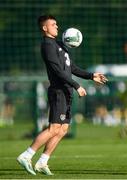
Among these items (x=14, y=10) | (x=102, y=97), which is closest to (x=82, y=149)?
(x=102, y=97)

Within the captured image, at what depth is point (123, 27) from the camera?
984 inches

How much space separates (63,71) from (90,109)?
13360 millimetres

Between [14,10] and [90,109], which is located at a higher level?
[14,10]

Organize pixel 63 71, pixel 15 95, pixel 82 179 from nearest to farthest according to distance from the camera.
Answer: pixel 82 179 → pixel 63 71 → pixel 15 95

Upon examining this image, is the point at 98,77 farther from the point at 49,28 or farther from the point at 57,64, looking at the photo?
the point at 49,28

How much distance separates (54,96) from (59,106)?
140 millimetres

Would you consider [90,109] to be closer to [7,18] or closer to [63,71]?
[7,18]

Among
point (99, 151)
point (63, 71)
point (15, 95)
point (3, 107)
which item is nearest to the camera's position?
point (63, 71)

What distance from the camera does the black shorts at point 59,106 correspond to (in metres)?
11.4

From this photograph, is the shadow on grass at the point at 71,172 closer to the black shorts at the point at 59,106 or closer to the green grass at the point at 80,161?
the green grass at the point at 80,161

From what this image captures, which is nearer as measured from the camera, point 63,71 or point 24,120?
point 63,71

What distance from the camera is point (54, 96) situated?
A: 1148 cm

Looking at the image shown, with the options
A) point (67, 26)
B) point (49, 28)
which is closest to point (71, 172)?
point (49, 28)

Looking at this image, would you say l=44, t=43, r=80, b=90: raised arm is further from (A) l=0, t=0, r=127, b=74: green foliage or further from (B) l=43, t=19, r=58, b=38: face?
(A) l=0, t=0, r=127, b=74: green foliage
